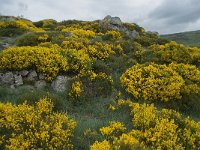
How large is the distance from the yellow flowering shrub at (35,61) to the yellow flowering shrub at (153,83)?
2.65 metres

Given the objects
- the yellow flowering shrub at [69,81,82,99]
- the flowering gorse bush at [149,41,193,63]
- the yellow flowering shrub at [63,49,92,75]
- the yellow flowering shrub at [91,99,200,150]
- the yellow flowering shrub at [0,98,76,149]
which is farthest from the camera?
the flowering gorse bush at [149,41,193,63]

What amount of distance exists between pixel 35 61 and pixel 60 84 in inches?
59.6

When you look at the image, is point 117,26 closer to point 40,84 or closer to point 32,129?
point 40,84

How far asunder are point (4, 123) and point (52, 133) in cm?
136

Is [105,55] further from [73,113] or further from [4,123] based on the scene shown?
[4,123]

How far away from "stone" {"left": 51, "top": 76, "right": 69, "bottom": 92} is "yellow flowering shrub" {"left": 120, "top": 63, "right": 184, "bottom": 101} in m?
2.27

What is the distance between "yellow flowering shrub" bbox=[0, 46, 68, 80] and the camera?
43.0 ft

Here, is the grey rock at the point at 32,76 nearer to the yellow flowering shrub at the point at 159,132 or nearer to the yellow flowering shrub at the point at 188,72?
the yellow flowering shrub at the point at 159,132

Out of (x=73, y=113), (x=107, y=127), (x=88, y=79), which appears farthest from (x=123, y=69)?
(x=107, y=127)

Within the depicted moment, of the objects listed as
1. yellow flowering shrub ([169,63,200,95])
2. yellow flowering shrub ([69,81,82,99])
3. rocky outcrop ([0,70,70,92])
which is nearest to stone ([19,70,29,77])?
rocky outcrop ([0,70,70,92])

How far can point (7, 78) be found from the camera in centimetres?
1274

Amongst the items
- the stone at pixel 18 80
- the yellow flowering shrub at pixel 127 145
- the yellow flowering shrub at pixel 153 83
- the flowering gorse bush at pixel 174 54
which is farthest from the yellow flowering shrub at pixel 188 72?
the yellow flowering shrub at pixel 127 145

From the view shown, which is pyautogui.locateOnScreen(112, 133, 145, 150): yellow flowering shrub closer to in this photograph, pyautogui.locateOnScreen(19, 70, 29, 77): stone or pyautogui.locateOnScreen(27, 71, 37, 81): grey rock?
pyautogui.locateOnScreen(27, 71, 37, 81): grey rock

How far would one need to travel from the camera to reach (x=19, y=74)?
13094mm
